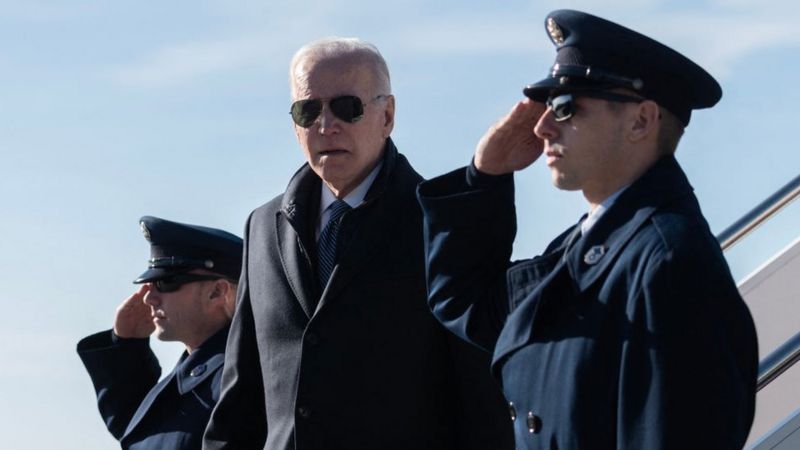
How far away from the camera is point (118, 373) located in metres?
8.15

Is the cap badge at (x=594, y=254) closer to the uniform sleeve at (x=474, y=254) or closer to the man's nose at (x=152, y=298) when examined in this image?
the uniform sleeve at (x=474, y=254)

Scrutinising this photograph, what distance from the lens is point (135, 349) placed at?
8227 millimetres

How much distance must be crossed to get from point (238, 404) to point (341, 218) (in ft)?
2.54

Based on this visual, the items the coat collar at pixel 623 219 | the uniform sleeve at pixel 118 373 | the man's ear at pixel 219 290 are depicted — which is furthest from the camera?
the uniform sleeve at pixel 118 373

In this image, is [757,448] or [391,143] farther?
[757,448]

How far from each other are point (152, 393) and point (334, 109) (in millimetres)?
2346

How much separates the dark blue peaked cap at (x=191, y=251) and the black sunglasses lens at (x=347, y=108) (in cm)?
212

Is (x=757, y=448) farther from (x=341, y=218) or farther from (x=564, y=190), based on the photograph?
(x=564, y=190)

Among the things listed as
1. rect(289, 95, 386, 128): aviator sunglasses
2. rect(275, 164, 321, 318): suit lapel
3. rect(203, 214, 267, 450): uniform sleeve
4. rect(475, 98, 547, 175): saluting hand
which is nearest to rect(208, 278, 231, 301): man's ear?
rect(203, 214, 267, 450): uniform sleeve

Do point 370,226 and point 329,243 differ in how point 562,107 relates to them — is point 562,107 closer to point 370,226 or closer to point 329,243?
point 370,226

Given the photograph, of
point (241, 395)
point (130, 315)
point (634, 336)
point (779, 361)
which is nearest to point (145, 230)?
point (130, 315)

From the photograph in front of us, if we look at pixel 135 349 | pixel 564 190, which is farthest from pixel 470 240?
pixel 135 349

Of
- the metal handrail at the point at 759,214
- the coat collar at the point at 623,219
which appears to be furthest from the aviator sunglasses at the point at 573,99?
the metal handrail at the point at 759,214

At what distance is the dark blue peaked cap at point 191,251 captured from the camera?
7652mm
